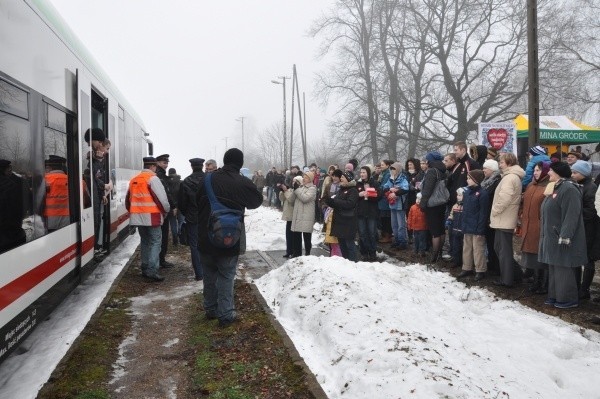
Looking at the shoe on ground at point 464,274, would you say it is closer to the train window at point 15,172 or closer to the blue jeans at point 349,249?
the blue jeans at point 349,249

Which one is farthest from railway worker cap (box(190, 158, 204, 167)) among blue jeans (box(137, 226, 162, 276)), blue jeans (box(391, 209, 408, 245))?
blue jeans (box(391, 209, 408, 245))

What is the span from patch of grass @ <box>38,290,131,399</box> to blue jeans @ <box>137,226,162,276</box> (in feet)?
6.14

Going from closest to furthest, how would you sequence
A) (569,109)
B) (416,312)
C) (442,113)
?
(416,312)
(442,113)
(569,109)

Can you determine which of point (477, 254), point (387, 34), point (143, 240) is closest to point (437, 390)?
point (477, 254)

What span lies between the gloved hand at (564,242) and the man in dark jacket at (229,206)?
3.89 metres

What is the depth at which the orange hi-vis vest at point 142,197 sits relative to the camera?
8266 millimetres

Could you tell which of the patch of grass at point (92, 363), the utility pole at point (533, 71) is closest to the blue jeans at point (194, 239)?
the patch of grass at point (92, 363)

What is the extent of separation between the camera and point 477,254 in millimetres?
8375

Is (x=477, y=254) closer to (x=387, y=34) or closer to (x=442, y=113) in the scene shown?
(x=442, y=113)

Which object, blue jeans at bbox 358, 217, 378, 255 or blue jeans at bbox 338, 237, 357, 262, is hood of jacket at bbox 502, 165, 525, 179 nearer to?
blue jeans at bbox 338, 237, 357, 262

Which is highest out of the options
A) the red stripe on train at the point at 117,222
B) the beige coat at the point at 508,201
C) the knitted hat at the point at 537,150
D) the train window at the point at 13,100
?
the train window at the point at 13,100

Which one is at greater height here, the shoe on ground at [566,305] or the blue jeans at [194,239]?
the blue jeans at [194,239]

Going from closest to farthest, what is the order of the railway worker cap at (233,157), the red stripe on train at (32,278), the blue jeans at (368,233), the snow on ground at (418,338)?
the red stripe on train at (32,278) < the snow on ground at (418,338) < the railway worker cap at (233,157) < the blue jeans at (368,233)

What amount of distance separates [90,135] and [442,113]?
1025 inches
